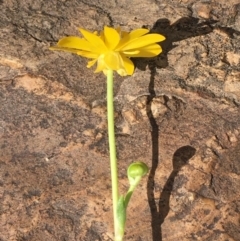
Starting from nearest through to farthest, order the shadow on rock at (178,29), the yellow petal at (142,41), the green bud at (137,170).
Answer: the green bud at (137,170) < the yellow petal at (142,41) < the shadow on rock at (178,29)

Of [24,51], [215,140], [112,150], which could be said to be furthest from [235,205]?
[24,51]

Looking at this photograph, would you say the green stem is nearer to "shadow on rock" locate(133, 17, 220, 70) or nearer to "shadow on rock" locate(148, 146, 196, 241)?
"shadow on rock" locate(148, 146, 196, 241)

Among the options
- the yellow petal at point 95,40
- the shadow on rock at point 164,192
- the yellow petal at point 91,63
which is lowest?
the shadow on rock at point 164,192

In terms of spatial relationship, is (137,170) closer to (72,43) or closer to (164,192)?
(164,192)

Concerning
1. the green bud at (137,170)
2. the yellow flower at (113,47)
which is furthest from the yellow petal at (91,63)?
the green bud at (137,170)

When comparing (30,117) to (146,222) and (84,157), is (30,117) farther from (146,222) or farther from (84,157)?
(146,222)

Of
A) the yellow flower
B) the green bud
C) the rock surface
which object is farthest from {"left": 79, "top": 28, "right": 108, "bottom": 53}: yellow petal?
the green bud

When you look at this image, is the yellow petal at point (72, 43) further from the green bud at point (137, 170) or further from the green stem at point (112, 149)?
the green bud at point (137, 170)
